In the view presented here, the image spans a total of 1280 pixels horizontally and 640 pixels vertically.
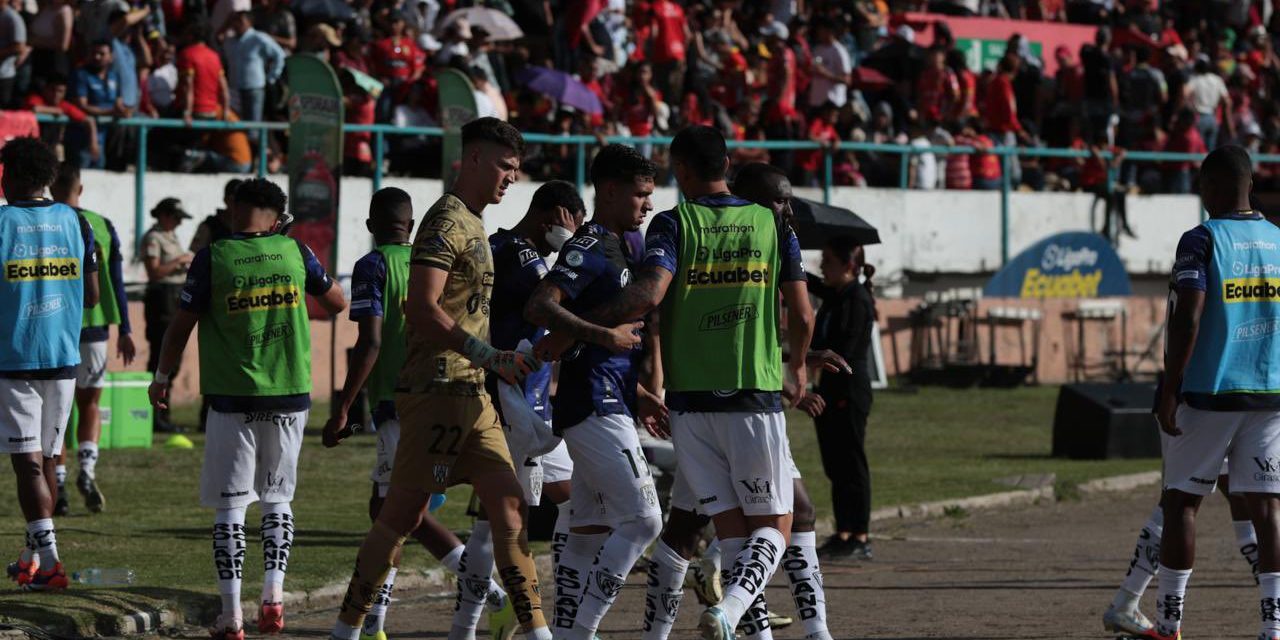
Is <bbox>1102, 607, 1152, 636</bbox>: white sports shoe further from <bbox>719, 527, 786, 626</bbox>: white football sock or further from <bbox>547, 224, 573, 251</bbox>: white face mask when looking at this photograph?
<bbox>547, 224, 573, 251</bbox>: white face mask

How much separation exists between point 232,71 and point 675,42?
23.4 ft

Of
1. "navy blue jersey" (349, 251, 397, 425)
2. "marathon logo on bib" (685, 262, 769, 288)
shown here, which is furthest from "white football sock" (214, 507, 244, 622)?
"marathon logo on bib" (685, 262, 769, 288)

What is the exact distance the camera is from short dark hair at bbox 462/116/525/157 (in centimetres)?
803

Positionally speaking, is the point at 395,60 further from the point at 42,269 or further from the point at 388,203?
the point at 388,203

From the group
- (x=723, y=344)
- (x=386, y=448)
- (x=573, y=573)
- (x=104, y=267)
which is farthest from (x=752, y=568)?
(x=104, y=267)

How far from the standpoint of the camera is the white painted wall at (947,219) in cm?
2256

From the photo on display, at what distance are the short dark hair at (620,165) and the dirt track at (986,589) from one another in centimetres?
253

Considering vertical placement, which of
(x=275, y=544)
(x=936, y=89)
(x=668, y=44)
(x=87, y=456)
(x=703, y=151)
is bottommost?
(x=275, y=544)

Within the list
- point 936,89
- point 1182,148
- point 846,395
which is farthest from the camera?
point 1182,148

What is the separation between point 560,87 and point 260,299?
48.7ft

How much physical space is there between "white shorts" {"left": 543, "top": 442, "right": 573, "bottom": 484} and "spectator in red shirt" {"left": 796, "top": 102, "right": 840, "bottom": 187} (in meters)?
17.0

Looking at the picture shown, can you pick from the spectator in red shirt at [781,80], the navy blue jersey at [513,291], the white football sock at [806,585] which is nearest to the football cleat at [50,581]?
the navy blue jersey at [513,291]

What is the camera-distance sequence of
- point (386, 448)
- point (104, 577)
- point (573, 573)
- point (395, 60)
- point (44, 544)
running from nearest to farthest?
point (573, 573), point (386, 448), point (44, 544), point (104, 577), point (395, 60)

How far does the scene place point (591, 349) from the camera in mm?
8102
